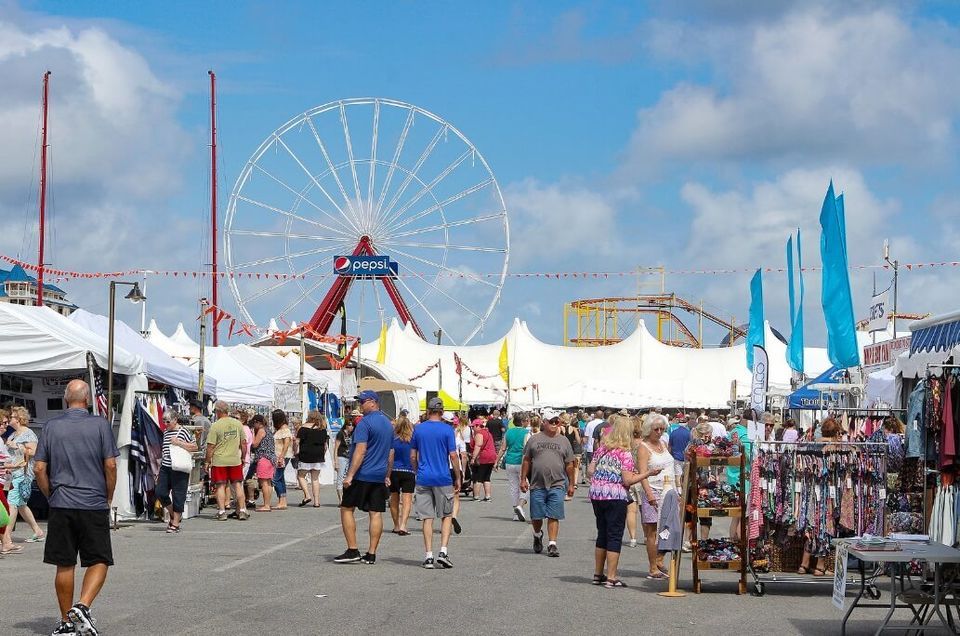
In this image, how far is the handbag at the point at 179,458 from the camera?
686 inches

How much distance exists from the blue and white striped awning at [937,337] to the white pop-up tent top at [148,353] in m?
11.7

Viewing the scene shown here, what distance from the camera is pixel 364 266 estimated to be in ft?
171

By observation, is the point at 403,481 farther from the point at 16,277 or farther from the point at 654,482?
the point at 16,277

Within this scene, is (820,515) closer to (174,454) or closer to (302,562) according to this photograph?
(302,562)

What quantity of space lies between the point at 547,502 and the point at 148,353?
32.5 feet

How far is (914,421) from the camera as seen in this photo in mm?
10406

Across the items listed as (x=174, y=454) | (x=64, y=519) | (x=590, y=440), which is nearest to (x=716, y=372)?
A: (x=590, y=440)

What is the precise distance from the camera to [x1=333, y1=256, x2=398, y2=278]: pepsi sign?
51812 mm

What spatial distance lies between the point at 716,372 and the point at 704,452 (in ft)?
151

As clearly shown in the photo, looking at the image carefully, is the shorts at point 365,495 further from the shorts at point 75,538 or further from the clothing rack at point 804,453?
the shorts at point 75,538

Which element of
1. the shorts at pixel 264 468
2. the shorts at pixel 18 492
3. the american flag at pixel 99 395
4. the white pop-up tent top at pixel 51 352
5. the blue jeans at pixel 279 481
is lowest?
the blue jeans at pixel 279 481

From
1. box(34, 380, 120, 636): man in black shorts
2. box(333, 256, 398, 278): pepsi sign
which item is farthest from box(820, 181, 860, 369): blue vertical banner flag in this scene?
box(333, 256, 398, 278): pepsi sign

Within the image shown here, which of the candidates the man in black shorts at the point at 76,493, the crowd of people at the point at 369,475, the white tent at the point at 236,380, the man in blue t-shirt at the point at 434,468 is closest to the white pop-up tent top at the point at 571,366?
the white tent at the point at 236,380

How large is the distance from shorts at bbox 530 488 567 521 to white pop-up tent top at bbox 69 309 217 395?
809 centimetres
